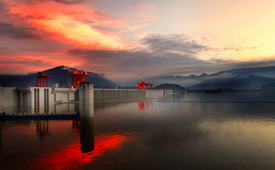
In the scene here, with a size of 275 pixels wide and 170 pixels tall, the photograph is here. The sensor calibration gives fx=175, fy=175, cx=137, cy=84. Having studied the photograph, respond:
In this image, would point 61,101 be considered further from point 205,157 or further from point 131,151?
point 205,157

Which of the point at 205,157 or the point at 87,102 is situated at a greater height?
the point at 87,102

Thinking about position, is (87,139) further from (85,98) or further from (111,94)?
(111,94)

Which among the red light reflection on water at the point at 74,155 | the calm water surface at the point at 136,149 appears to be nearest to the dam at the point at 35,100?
the calm water surface at the point at 136,149

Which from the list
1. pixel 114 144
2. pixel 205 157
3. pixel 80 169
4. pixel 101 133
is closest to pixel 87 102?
pixel 101 133

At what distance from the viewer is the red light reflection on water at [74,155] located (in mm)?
22503

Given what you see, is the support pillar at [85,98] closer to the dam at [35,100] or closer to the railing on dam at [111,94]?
the dam at [35,100]

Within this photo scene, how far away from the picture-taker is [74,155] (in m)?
25.8

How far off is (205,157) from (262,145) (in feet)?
43.9

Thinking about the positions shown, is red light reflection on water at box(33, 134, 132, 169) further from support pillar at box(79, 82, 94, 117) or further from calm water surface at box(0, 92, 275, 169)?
support pillar at box(79, 82, 94, 117)

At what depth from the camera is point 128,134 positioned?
3791cm

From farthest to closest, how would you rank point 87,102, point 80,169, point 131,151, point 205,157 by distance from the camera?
point 87,102 → point 131,151 → point 205,157 → point 80,169

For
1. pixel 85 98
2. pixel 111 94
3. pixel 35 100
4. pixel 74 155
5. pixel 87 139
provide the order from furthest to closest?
pixel 111 94, pixel 35 100, pixel 85 98, pixel 87 139, pixel 74 155

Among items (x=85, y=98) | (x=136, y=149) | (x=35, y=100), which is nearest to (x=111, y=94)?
(x=35, y=100)

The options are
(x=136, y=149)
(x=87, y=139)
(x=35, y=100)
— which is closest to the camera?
(x=136, y=149)
